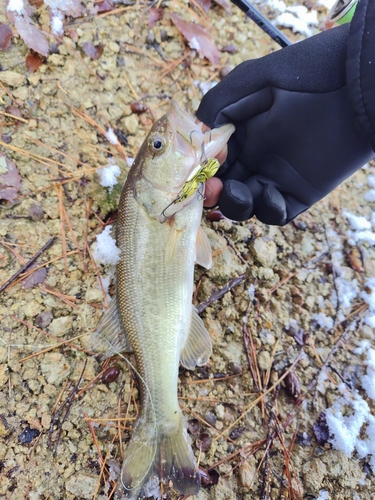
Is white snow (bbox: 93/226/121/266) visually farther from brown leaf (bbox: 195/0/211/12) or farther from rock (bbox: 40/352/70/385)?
brown leaf (bbox: 195/0/211/12)

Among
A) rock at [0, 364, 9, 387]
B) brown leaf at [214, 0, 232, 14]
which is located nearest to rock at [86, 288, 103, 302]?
rock at [0, 364, 9, 387]

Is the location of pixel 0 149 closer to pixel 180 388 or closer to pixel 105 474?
pixel 180 388

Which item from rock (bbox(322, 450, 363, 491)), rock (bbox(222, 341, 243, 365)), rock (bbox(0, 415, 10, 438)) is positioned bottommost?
rock (bbox(0, 415, 10, 438))

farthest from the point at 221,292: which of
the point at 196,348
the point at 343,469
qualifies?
the point at 343,469

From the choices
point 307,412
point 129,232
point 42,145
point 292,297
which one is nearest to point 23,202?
point 42,145

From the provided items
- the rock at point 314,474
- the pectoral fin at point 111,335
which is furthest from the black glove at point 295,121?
the rock at point 314,474
